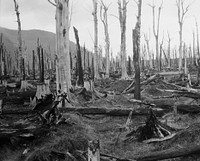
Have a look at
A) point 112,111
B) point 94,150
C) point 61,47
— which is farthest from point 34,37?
point 94,150

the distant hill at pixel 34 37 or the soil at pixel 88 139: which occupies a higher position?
the distant hill at pixel 34 37

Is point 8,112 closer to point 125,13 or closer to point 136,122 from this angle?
point 136,122

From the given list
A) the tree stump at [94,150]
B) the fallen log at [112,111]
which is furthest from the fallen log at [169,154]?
the fallen log at [112,111]

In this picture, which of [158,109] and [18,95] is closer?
[158,109]

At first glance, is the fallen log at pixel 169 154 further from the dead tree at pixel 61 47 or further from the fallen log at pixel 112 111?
the dead tree at pixel 61 47

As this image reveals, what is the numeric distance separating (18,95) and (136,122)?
5715mm

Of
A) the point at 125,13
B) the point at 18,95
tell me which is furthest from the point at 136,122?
the point at 125,13

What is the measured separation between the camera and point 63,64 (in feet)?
30.0

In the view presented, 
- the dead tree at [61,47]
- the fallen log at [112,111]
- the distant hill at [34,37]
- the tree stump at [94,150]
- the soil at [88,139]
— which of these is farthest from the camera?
the distant hill at [34,37]

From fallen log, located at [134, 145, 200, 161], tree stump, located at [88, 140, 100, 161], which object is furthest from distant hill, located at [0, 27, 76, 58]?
tree stump, located at [88, 140, 100, 161]

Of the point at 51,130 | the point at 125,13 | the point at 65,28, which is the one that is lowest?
the point at 51,130

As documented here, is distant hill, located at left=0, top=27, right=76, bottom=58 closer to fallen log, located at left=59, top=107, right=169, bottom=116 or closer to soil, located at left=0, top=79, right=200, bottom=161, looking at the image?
fallen log, located at left=59, top=107, right=169, bottom=116

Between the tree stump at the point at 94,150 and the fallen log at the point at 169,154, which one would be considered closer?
the tree stump at the point at 94,150

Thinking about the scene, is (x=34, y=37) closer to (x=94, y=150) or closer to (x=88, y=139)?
(x=88, y=139)
